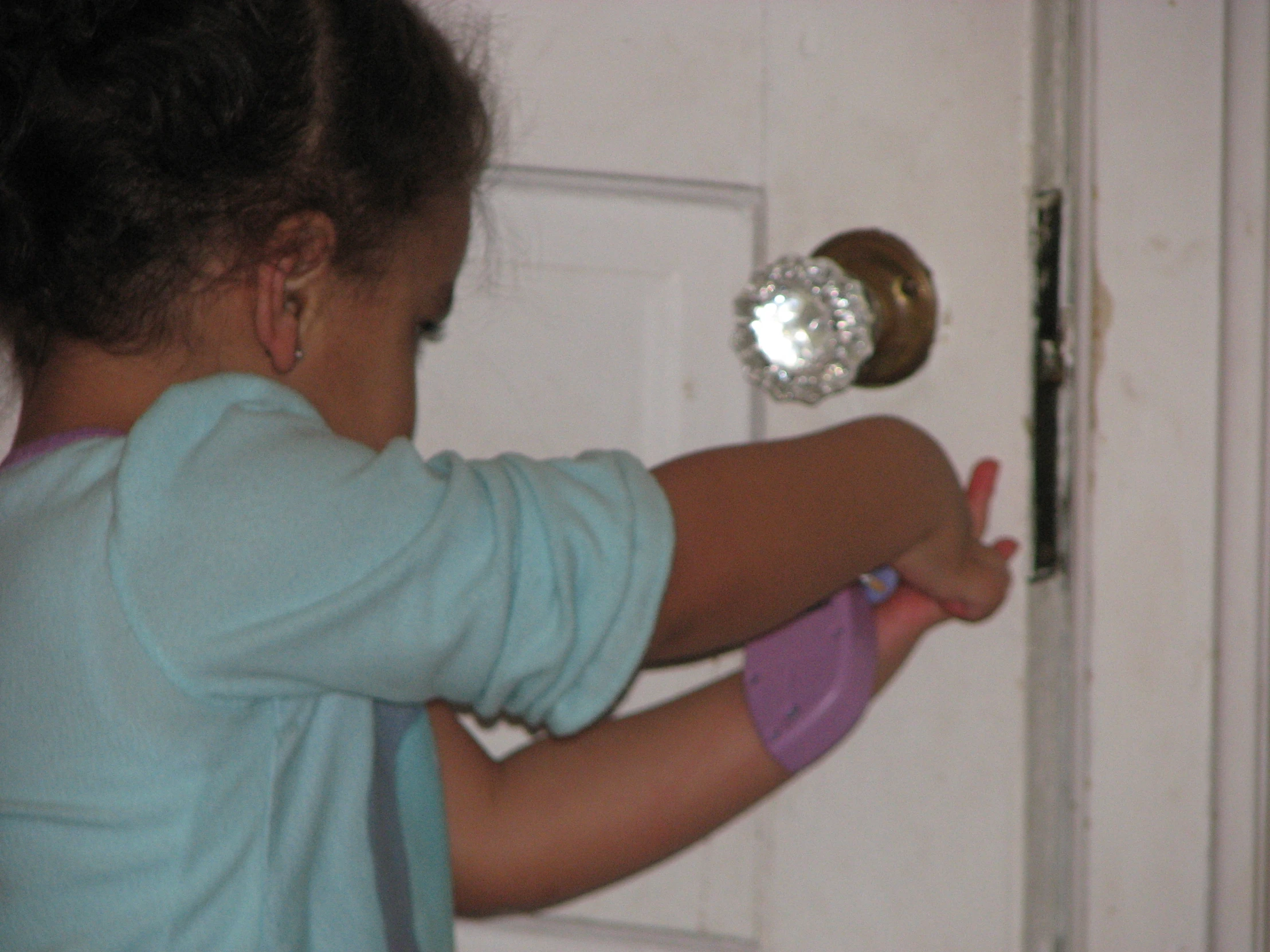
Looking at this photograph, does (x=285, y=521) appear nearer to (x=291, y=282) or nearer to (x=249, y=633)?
(x=249, y=633)

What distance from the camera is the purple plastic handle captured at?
691 millimetres

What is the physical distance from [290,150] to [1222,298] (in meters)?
0.47

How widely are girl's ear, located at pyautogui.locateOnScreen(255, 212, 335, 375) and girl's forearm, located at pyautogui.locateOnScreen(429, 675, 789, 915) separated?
0.25 metres

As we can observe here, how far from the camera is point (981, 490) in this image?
69 centimetres

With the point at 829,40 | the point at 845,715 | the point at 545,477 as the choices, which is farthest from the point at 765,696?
the point at 829,40

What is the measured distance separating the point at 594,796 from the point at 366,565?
285mm

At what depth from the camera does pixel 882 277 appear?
68 centimetres

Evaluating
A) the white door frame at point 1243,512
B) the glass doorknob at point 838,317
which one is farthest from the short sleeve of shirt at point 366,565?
the white door frame at point 1243,512

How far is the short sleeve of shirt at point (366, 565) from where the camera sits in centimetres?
53

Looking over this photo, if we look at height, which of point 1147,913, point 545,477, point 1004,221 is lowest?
point 1147,913

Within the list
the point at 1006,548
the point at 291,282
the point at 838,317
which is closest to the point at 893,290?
the point at 838,317

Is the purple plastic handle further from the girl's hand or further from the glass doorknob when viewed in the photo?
the glass doorknob

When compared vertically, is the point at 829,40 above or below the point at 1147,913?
above

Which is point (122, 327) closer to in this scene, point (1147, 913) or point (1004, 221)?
point (1004, 221)
